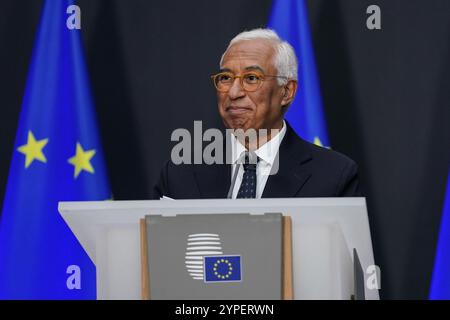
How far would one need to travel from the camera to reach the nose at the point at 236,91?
3.57 meters

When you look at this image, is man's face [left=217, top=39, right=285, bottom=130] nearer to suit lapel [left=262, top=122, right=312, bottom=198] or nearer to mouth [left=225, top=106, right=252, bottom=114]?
mouth [left=225, top=106, right=252, bottom=114]

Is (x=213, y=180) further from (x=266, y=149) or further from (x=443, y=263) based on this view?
(x=443, y=263)

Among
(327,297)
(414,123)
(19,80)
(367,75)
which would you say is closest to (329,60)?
(367,75)

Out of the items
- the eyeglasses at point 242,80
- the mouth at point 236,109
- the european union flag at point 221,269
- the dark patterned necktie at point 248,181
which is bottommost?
the european union flag at point 221,269

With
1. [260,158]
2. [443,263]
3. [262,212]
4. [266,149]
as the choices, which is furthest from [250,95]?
[443,263]

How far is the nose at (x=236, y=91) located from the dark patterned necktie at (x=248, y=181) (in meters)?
0.38

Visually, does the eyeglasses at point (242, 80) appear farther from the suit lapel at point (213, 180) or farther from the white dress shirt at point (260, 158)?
the suit lapel at point (213, 180)

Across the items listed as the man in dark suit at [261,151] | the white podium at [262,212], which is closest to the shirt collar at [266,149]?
the man in dark suit at [261,151]

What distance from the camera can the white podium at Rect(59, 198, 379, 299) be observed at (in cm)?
236

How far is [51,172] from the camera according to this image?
5008 mm

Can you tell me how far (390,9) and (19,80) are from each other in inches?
77.1

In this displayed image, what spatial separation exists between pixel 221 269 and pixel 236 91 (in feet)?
4.38
